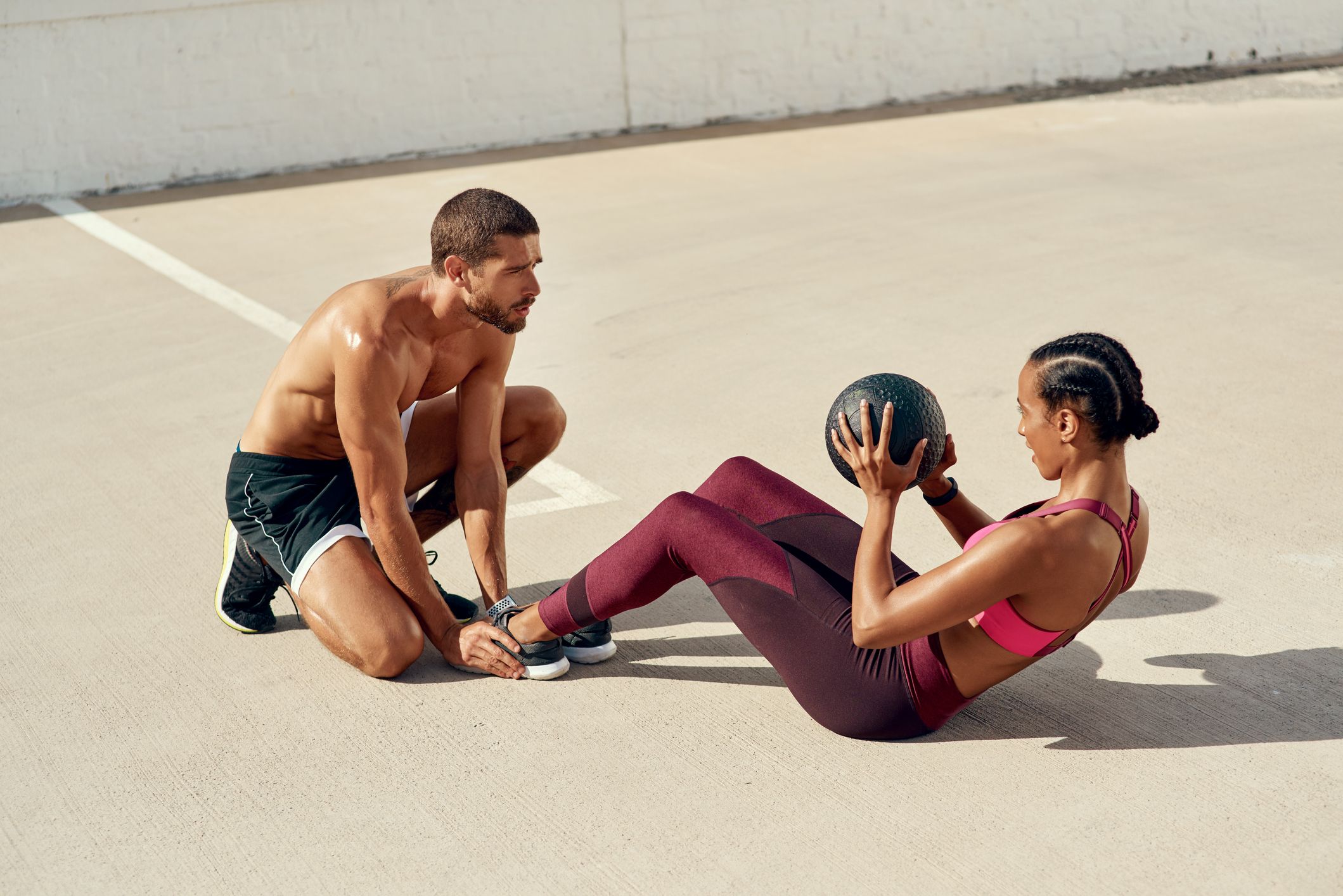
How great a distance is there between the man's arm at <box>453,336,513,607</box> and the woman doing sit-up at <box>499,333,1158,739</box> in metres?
0.39

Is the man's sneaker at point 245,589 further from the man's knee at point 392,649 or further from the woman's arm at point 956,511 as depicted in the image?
the woman's arm at point 956,511

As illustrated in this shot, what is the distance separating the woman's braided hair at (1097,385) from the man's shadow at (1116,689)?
99 centimetres

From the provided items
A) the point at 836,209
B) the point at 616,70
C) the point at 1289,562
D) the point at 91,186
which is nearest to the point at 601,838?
the point at 1289,562

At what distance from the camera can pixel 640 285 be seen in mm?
8297

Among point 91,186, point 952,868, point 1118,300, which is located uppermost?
point 91,186

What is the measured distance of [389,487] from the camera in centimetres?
404

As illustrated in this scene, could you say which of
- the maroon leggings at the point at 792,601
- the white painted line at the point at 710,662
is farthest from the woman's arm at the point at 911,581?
the white painted line at the point at 710,662

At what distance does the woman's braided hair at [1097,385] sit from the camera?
3174mm

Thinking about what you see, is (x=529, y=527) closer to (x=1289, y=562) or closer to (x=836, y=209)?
(x=1289, y=562)

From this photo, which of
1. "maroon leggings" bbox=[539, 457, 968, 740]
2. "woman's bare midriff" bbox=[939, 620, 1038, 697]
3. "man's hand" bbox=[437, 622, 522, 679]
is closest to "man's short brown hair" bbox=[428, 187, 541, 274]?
"maroon leggings" bbox=[539, 457, 968, 740]

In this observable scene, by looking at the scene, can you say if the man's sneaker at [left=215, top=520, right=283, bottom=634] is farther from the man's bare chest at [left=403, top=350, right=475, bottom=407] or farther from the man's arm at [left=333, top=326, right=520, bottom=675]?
the man's bare chest at [left=403, top=350, right=475, bottom=407]

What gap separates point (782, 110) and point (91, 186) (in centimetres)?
645

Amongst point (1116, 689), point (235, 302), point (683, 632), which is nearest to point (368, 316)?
point (683, 632)

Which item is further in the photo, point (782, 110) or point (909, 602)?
point (782, 110)
